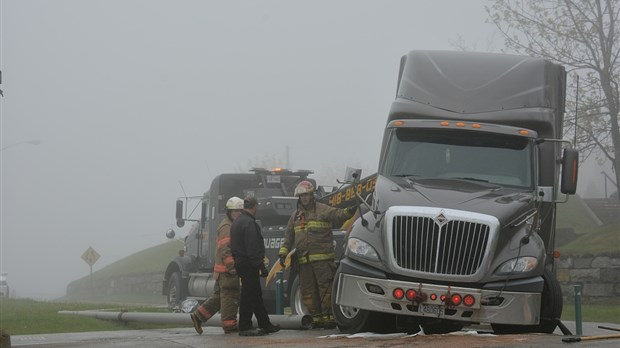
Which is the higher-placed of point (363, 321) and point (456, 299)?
point (456, 299)

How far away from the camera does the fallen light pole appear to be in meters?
14.5

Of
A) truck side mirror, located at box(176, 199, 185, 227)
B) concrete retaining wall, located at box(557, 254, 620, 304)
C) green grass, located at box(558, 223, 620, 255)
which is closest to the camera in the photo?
truck side mirror, located at box(176, 199, 185, 227)

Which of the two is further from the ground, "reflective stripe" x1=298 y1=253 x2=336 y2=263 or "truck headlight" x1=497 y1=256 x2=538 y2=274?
"truck headlight" x1=497 y1=256 x2=538 y2=274

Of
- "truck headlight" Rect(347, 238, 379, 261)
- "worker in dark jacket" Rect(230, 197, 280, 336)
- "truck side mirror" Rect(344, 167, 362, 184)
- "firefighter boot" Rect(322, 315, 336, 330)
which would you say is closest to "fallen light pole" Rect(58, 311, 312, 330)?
"firefighter boot" Rect(322, 315, 336, 330)

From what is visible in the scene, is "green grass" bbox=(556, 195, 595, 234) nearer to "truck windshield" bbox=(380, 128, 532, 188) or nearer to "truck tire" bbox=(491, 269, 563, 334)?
"truck windshield" bbox=(380, 128, 532, 188)

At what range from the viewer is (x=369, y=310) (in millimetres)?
12016

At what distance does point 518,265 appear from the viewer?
1152cm

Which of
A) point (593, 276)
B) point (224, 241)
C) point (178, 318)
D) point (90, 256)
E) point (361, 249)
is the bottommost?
point (90, 256)

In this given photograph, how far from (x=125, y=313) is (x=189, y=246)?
5796 millimetres

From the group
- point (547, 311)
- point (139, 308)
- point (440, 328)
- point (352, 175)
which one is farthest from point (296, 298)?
point (139, 308)

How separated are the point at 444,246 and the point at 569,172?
7.52 feet

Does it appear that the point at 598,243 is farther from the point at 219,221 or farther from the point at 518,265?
the point at 518,265

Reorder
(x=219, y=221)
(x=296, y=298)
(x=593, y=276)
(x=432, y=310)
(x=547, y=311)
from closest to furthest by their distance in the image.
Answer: (x=432, y=310) < (x=547, y=311) < (x=296, y=298) < (x=219, y=221) < (x=593, y=276)

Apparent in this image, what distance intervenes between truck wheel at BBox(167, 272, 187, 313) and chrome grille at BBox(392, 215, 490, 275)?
42.0 ft
